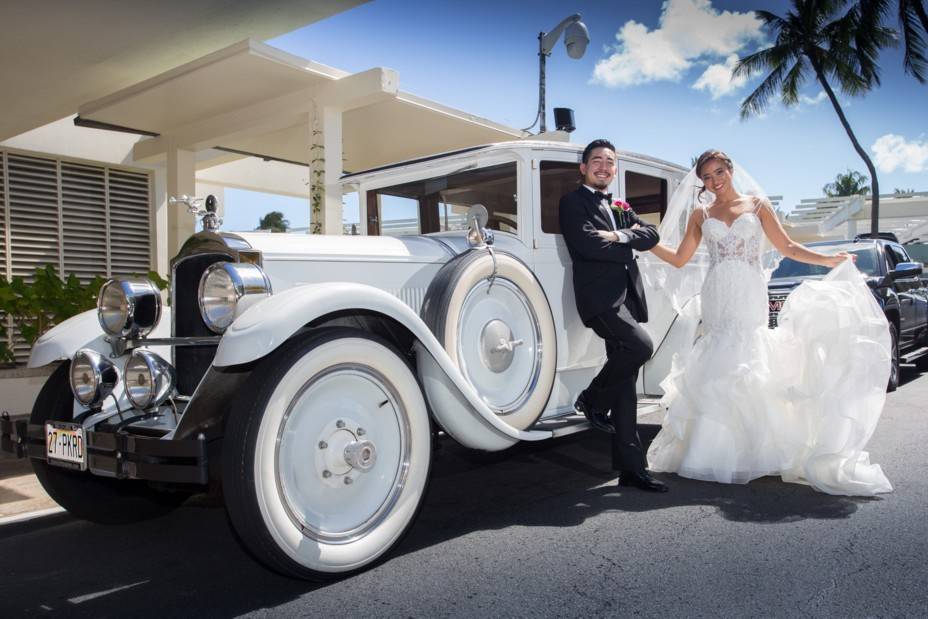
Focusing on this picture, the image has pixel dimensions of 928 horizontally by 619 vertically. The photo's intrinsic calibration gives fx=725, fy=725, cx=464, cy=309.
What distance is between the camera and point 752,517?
3.45m

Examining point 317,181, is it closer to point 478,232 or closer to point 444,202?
point 444,202

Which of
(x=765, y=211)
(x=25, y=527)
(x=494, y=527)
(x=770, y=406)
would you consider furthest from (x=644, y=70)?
(x=25, y=527)

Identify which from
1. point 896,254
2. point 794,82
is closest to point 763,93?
point 794,82

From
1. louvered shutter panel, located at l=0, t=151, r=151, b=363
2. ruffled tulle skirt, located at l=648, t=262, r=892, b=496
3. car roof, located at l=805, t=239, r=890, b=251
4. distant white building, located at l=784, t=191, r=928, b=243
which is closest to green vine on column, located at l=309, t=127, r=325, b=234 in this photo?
louvered shutter panel, located at l=0, t=151, r=151, b=363

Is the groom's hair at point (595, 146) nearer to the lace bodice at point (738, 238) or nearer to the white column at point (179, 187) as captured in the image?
the lace bodice at point (738, 238)

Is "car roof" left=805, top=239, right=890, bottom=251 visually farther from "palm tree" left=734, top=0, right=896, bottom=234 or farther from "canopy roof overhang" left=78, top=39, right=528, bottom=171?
"palm tree" left=734, top=0, right=896, bottom=234

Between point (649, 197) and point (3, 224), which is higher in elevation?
point (3, 224)

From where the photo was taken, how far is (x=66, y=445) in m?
2.85

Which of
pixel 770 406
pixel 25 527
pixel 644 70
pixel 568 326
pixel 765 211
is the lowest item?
pixel 25 527

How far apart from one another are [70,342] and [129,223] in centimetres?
825

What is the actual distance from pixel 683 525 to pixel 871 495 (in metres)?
1.17

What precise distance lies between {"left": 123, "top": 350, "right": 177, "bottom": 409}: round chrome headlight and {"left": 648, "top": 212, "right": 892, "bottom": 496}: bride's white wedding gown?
2.79m

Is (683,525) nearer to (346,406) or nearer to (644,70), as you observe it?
(346,406)

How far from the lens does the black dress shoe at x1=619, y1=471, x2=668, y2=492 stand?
3.93m
